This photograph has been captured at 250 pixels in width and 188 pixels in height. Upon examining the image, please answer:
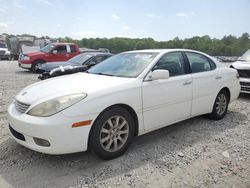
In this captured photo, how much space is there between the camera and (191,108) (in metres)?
4.22

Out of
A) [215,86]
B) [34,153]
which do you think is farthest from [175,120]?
[34,153]

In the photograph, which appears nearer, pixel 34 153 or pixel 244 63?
pixel 34 153

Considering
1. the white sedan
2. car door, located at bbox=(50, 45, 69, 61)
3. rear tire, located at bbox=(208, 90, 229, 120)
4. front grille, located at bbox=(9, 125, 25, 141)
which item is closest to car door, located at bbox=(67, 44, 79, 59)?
car door, located at bbox=(50, 45, 69, 61)

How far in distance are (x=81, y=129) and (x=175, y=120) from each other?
1.76m

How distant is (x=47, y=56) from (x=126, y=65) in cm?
1011

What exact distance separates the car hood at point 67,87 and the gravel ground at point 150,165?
0.81 meters

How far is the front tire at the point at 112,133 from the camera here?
2.97 m

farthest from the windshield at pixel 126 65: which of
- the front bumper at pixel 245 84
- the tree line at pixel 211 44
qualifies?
the tree line at pixel 211 44

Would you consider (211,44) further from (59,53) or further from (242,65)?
(242,65)

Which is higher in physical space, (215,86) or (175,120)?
(215,86)

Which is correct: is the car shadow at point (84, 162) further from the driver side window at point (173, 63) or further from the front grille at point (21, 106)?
the driver side window at point (173, 63)

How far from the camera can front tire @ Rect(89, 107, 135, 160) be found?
9.73ft

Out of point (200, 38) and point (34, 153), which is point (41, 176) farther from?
point (200, 38)

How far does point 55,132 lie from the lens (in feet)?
8.94
